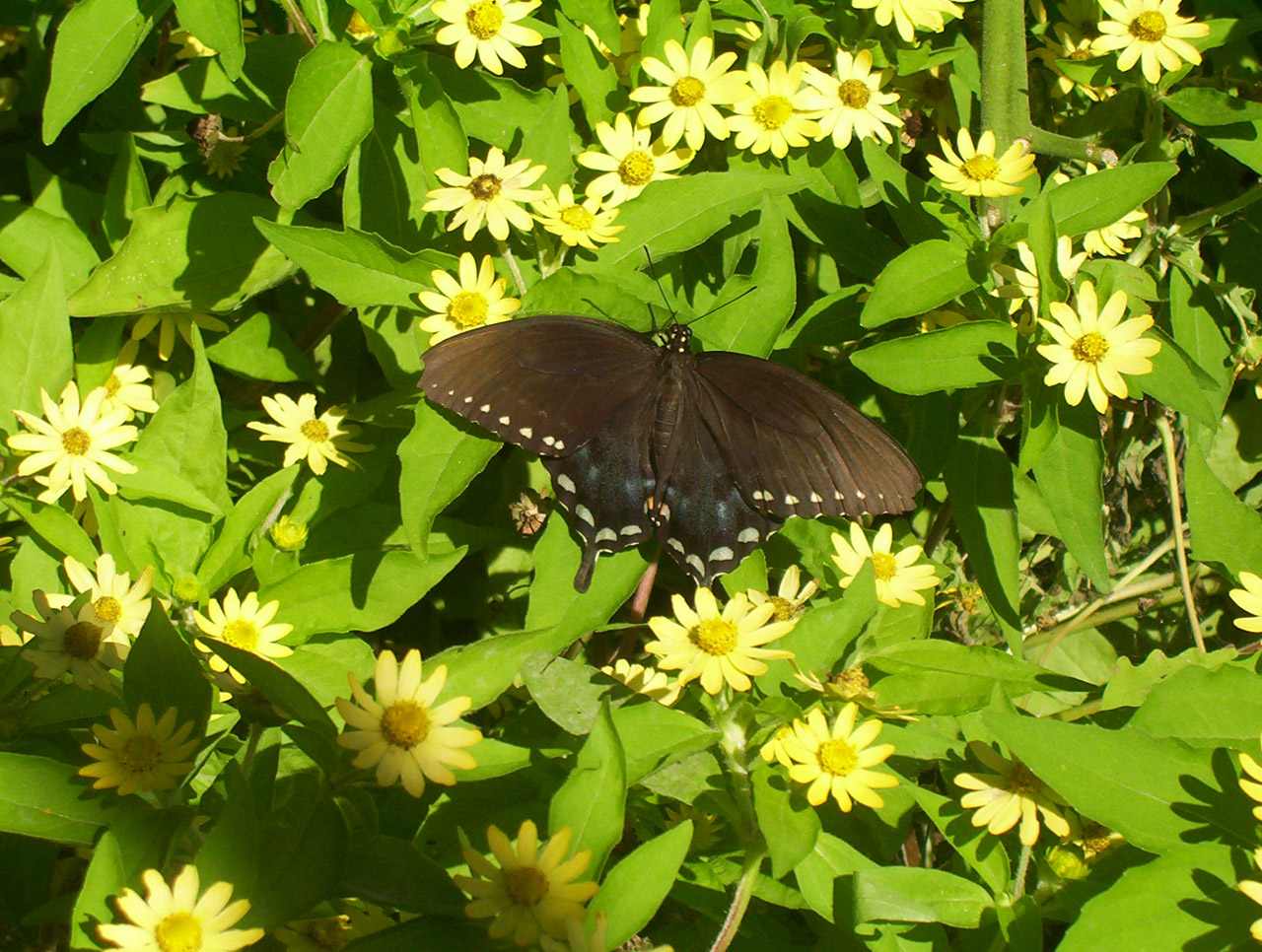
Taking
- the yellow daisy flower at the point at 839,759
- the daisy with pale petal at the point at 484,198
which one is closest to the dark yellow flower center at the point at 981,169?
the daisy with pale petal at the point at 484,198

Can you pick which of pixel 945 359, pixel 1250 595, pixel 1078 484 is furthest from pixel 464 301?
pixel 1250 595

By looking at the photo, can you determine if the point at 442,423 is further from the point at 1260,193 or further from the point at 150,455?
the point at 1260,193

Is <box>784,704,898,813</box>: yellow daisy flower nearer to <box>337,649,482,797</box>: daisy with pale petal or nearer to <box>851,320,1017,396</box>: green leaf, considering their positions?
<box>337,649,482,797</box>: daisy with pale petal

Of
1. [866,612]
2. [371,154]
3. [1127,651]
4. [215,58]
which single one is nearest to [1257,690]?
[866,612]

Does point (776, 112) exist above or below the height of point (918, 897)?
above

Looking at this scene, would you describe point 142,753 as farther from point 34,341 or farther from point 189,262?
point 189,262

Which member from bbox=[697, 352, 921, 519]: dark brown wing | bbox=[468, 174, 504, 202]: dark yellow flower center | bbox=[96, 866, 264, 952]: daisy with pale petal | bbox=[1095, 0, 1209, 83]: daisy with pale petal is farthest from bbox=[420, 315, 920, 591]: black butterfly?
bbox=[1095, 0, 1209, 83]: daisy with pale petal
